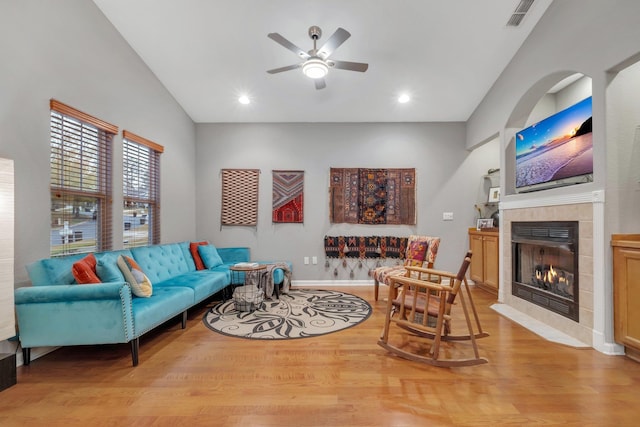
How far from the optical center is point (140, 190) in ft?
12.2

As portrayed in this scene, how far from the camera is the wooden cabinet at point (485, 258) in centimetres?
397

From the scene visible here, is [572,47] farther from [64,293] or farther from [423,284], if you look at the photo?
[64,293]

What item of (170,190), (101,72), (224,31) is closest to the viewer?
(101,72)

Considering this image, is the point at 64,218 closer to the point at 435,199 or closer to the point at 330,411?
the point at 330,411

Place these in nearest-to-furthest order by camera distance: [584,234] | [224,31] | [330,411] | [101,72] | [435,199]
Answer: [330,411] < [584,234] < [101,72] < [224,31] < [435,199]

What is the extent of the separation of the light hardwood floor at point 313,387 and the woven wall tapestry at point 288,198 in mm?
2577

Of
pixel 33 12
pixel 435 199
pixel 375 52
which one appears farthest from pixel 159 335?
pixel 435 199

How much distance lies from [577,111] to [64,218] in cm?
511

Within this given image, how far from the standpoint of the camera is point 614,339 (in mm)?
2332

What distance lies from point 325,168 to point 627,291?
387 cm

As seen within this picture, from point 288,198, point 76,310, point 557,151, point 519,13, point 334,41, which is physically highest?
point 519,13

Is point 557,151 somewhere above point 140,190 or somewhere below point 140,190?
above

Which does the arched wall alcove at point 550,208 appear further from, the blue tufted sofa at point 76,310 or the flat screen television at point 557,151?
the blue tufted sofa at point 76,310

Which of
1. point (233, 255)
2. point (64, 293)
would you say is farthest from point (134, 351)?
point (233, 255)
